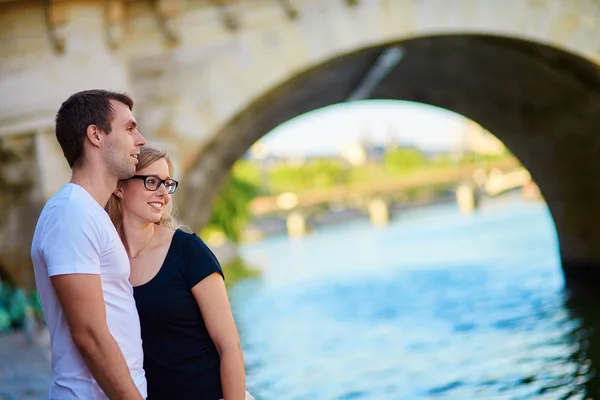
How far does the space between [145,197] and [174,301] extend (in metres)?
0.32

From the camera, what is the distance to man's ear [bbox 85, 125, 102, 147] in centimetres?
207

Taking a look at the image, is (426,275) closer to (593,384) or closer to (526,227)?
(593,384)

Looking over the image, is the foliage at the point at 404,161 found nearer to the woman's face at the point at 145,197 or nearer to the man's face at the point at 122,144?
the woman's face at the point at 145,197

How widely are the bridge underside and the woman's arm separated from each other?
16.0ft

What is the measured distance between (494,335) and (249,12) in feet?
14.9

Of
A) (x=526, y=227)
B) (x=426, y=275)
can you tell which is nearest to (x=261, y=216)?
(x=526, y=227)

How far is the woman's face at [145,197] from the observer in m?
2.35

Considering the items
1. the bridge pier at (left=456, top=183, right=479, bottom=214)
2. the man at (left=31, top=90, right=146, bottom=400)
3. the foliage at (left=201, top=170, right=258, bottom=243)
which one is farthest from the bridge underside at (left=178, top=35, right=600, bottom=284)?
the bridge pier at (left=456, top=183, right=479, bottom=214)

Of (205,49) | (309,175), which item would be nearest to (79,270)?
(205,49)

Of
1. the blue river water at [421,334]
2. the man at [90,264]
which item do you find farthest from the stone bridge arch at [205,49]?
the man at [90,264]

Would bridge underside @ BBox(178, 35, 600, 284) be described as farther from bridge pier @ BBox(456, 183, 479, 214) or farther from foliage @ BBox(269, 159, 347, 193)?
foliage @ BBox(269, 159, 347, 193)

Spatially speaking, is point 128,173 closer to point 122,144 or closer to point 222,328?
point 122,144

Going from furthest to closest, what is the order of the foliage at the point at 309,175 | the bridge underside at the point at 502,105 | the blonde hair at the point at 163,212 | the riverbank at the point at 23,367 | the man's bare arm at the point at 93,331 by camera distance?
1. the foliage at the point at 309,175
2. the bridge underside at the point at 502,105
3. the riverbank at the point at 23,367
4. the blonde hair at the point at 163,212
5. the man's bare arm at the point at 93,331

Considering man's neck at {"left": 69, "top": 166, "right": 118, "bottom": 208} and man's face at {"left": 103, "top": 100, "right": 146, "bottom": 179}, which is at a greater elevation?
man's face at {"left": 103, "top": 100, "right": 146, "bottom": 179}
